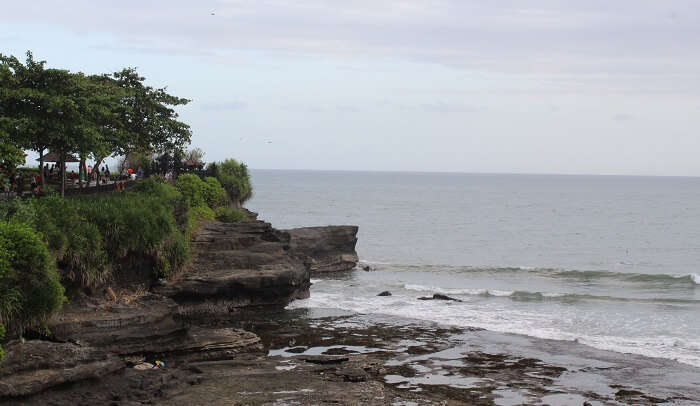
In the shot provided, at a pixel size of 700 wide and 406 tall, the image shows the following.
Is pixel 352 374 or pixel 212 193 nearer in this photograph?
pixel 352 374

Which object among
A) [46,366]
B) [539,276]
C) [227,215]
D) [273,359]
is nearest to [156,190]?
[227,215]

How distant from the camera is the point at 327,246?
5431cm

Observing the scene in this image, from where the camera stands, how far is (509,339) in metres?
29.9

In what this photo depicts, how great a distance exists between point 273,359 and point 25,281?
829 centimetres

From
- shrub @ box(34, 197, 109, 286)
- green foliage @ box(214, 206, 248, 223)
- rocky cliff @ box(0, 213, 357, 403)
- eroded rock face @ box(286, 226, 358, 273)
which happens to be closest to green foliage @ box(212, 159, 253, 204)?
eroded rock face @ box(286, 226, 358, 273)

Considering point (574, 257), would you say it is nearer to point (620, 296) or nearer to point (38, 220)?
point (620, 296)

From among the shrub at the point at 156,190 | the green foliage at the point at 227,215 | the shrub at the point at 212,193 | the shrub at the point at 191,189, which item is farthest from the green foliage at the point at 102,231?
the shrub at the point at 212,193

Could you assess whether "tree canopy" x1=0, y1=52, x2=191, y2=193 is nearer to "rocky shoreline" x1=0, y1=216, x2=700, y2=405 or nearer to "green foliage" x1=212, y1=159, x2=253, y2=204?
"rocky shoreline" x1=0, y1=216, x2=700, y2=405

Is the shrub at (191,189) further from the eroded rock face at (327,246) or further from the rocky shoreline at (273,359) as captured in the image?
the eroded rock face at (327,246)

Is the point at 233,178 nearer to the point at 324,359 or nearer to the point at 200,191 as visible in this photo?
the point at 200,191

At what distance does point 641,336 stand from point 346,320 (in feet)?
42.2

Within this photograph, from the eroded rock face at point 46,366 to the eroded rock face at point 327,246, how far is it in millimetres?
31437

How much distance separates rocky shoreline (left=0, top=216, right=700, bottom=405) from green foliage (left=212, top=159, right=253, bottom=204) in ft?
68.0

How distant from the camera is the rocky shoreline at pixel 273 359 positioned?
64.2 feet
